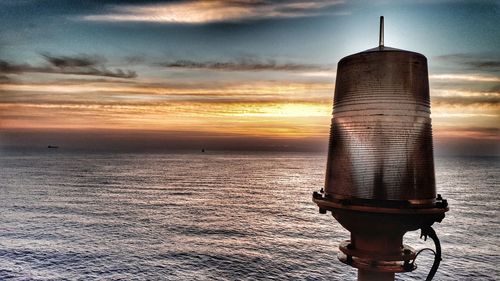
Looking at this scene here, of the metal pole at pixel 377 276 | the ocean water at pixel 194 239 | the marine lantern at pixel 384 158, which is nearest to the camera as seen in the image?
the marine lantern at pixel 384 158

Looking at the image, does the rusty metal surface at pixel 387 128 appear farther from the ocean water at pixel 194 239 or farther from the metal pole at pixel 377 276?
the ocean water at pixel 194 239

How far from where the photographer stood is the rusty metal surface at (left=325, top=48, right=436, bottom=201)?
559 cm

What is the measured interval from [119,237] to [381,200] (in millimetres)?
35651

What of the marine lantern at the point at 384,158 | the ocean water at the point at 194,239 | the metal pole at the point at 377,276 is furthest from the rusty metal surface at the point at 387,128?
the ocean water at the point at 194,239

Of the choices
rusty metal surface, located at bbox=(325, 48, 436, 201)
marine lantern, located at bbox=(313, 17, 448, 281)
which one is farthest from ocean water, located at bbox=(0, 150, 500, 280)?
rusty metal surface, located at bbox=(325, 48, 436, 201)

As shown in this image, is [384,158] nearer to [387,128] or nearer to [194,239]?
[387,128]

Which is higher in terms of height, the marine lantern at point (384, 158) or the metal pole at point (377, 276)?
the marine lantern at point (384, 158)

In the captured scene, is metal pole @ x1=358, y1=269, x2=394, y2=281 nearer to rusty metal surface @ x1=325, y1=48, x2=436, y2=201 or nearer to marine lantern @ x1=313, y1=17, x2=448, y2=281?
marine lantern @ x1=313, y1=17, x2=448, y2=281

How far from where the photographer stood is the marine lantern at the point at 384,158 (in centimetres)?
559

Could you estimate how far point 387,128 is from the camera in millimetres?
5535

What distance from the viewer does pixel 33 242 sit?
33969 mm

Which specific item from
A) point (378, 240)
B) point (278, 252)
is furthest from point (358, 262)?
point (278, 252)

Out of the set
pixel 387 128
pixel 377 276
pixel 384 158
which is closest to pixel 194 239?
pixel 377 276

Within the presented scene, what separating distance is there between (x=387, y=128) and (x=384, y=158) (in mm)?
436
